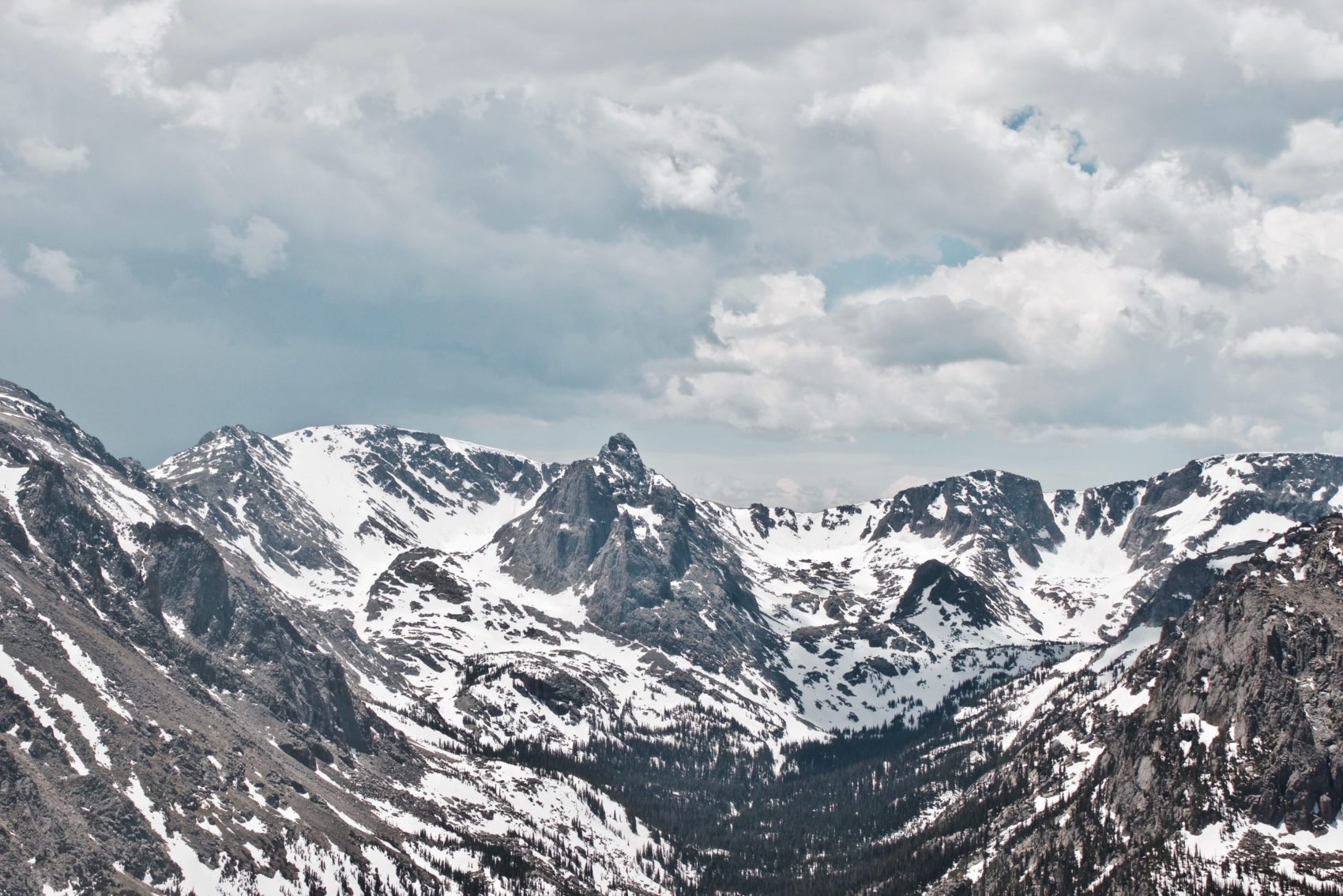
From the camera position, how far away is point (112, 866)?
652 feet

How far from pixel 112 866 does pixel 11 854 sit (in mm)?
17040

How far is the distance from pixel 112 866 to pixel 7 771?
2455cm

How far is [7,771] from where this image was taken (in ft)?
652

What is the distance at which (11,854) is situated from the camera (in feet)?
614

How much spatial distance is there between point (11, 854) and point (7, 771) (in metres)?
Answer: 17.0

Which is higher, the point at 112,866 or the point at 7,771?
the point at 7,771
